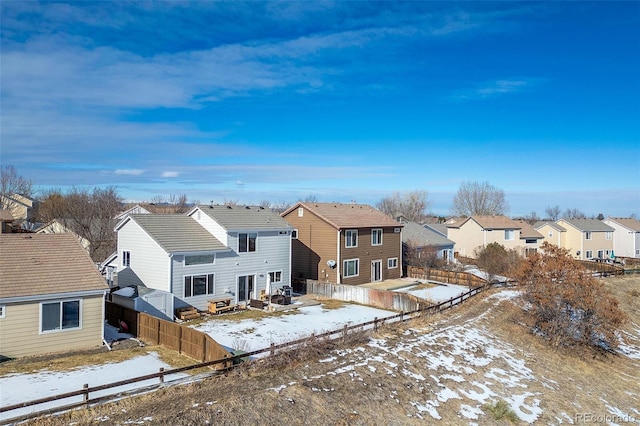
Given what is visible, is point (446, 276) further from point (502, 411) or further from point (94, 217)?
point (94, 217)

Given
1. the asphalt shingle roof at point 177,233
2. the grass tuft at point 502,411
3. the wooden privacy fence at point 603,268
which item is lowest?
the grass tuft at point 502,411

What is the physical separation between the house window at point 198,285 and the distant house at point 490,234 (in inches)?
1465

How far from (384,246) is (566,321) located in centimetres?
1752

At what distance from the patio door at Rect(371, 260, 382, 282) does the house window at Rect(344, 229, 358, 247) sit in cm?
314

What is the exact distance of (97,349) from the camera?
62.2 feet

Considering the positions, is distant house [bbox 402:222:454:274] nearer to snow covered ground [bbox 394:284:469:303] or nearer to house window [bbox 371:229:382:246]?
house window [bbox 371:229:382:246]

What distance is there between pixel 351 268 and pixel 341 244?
8.28 ft

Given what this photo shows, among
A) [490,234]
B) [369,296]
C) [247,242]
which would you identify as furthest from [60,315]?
[490,234]

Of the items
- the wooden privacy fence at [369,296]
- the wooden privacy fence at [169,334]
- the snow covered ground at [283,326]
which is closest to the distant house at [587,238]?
the wooden privacy fence at [369,296]

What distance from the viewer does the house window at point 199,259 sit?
26148 millimetres

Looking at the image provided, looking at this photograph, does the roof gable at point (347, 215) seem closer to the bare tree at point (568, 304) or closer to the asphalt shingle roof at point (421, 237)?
the asphalt shingle roof at point (421, 237)

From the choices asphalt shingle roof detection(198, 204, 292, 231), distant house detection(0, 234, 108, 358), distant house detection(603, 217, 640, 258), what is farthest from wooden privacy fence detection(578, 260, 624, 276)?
distant house detection(0, 234, 108, 358)

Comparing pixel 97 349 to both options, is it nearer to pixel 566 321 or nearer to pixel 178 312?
pixel 178 312

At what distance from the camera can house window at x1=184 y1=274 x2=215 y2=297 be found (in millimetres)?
25989
